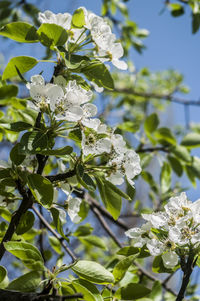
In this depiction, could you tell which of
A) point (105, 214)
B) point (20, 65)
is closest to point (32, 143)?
point (20, 65)

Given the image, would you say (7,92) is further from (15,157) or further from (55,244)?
(55,244)

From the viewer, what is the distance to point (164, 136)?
1.72 meters

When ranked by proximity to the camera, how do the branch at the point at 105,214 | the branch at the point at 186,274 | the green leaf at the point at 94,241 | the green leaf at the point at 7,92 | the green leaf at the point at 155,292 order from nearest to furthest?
the green leaf at the point at 7,92, the branch at the point at 186,274, the green leaf at the point at 155,292, the green leaf at the point at 94,241, the branch at the point at 105,214

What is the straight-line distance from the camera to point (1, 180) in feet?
2.99

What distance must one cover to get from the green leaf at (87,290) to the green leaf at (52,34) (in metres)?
0.53

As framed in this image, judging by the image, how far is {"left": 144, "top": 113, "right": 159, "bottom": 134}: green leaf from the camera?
1712 millimetres

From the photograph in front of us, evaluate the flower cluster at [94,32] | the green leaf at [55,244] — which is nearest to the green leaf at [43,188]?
the flower cluster at [94,32]

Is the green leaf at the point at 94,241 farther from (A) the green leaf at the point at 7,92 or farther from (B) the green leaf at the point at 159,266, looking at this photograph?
(A) the green leaf at the point at 7,92

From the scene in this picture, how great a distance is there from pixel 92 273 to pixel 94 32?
58 centimetres

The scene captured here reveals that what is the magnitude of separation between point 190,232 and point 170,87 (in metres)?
3.84

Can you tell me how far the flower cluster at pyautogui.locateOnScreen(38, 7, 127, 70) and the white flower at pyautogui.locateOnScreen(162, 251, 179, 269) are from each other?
51 centimetres

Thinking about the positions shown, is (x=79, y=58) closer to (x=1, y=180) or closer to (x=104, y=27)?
(x=104, y=27)

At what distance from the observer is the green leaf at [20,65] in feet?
2.91

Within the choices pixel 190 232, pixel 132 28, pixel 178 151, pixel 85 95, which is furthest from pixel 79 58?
pixel 132 28
